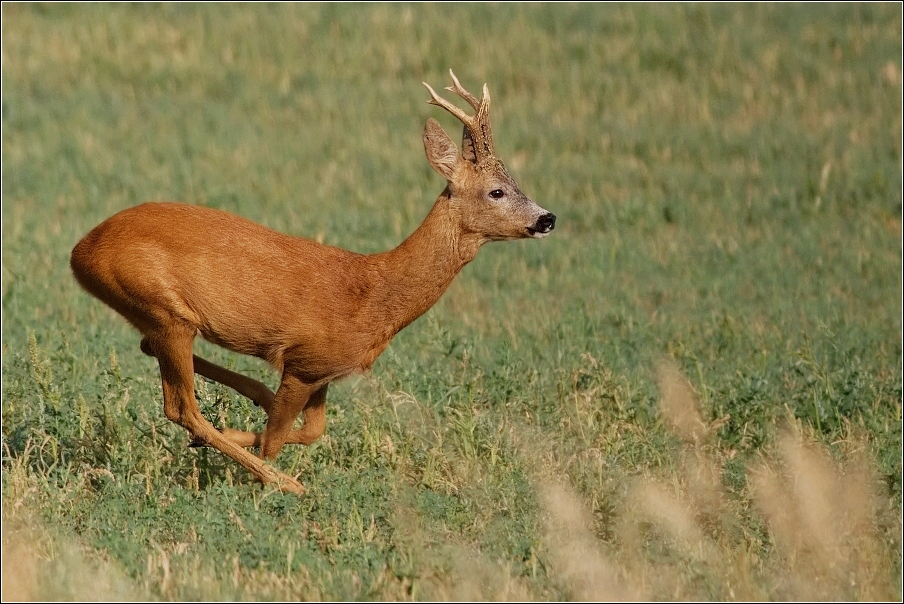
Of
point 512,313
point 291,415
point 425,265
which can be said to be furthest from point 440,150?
point 512,313

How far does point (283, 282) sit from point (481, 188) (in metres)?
1.10

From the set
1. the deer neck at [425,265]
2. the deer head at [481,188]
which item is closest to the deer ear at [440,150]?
the deer head at [481,188]

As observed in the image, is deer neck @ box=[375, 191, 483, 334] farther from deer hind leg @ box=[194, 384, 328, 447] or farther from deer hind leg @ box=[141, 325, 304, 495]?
deer hind leg @ box=[141, 325, 304, 495]

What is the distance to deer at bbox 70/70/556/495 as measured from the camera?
7094 millimetres

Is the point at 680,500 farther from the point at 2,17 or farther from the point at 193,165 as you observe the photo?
the point at 2,17

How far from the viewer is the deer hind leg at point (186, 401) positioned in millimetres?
7180

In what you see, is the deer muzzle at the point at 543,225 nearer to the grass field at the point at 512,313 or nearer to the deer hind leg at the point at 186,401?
the grass field at the point at 512,313

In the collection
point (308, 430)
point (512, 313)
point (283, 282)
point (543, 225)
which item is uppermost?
point (543, 225)

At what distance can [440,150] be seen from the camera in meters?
7.38

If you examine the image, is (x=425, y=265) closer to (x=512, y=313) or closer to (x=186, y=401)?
(x=186, y=401)

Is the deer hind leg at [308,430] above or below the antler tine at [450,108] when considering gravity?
below

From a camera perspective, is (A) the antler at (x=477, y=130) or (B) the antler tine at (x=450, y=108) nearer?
(B) the antler tine at (x=450, y=108)

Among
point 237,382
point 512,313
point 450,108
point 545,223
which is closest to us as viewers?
point 450,108

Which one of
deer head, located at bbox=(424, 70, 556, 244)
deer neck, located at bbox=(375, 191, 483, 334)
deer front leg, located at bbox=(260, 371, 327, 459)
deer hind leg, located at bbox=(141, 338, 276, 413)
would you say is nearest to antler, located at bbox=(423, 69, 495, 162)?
deer head, located at bbox=(424, 70, 556, 244)
